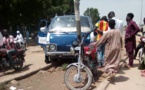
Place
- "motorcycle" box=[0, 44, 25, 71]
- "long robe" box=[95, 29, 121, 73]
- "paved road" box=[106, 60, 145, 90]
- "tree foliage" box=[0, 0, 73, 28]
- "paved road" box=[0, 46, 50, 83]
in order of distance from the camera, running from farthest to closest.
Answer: "tree foliage" box=[0, 0, 73, 28] < "motorcycle" box=[0, 44, 25, 71] < "paved road" box=[0, 46, 50, 83] < "long robe" box=[95, 29, 121, 73] < "paved road" box=[106, 60, 145, 90]

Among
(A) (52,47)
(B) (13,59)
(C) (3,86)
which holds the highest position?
(A) (52,47)

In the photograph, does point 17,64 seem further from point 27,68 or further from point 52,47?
point 52,47

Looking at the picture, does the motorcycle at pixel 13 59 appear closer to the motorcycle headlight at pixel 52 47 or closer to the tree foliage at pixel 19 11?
the motorcycle headlight at pixel 52 47

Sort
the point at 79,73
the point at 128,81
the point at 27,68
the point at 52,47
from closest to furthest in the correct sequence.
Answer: the point at 79,73
the point at 128,81
the point at 52,47
the point at 27,68

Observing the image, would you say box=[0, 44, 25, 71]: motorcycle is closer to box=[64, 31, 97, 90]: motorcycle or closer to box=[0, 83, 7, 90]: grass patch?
box=[0, 83, 7, 90]: grass patch

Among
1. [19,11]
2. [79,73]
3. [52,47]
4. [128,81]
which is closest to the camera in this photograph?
[79,73]

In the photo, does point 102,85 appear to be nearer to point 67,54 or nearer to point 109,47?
point 109,47

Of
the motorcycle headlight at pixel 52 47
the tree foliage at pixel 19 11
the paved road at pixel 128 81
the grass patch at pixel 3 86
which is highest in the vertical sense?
the tree foliage at pixel 19 11

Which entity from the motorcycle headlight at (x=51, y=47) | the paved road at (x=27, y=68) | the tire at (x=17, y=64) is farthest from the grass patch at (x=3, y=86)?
the motorcycle headlight at (x=51, y=47)

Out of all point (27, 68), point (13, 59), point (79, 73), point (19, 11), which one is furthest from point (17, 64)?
point (19, 11)

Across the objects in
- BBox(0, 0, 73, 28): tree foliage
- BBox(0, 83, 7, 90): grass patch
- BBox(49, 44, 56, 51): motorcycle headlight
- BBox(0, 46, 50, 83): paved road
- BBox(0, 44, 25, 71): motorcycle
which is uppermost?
BBox(0, 0, 73, 28): tree foliage

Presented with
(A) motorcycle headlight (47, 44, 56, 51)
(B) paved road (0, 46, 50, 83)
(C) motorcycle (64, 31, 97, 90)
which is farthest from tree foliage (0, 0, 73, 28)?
(C) motorcycle (64, 31, 97, 90)

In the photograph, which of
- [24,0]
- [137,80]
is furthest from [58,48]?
[24,0]

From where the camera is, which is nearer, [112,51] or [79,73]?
[79,73]
